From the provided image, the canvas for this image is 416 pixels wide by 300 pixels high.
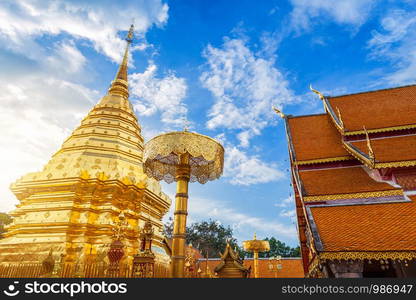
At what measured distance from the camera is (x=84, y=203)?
38.6ft

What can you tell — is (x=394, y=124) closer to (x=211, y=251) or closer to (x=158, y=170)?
(x=158, y=170)

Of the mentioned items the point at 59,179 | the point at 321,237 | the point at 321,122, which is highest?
the point at 321,122

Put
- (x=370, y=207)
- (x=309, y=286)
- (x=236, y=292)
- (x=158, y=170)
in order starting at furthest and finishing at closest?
(x=158, y=170), (x=370, y=207), (x=309, y=286), (x=236, y=292)

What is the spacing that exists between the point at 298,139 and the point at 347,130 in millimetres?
1980

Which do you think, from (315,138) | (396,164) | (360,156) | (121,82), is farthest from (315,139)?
(121,82)

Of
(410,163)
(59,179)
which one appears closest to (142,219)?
(59,179)

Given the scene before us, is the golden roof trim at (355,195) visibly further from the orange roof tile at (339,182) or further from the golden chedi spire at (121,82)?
the golden chedi spire at (121,82)

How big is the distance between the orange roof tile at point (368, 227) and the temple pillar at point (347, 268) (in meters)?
0.41

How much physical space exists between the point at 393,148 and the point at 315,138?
2981mm

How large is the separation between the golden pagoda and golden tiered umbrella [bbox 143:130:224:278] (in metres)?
4.86

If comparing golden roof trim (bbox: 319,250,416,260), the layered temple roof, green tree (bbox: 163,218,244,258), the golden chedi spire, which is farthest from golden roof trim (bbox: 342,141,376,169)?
green tree (bbox: 163,218,244,258)

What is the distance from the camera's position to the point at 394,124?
30.4 ft

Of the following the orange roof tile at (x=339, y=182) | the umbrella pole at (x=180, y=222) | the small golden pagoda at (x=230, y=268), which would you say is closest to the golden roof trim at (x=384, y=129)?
the orange roof tile at (x=339, y=182)

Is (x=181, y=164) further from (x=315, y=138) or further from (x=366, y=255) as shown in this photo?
(x=315, y=138)
